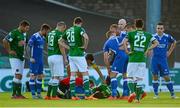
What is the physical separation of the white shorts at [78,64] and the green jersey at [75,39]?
5.5 inches

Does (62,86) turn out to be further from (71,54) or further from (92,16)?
(92,16)

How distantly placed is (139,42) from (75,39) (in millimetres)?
2371

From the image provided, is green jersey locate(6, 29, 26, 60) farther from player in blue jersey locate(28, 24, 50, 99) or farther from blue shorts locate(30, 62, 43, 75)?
blue shorts locate(30, 62, 43, 75)

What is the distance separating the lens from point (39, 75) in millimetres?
23344

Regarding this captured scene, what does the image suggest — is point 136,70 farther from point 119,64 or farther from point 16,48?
point 16,48

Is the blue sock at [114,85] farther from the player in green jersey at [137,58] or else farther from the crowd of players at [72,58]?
the player in green jersey at [137,58]

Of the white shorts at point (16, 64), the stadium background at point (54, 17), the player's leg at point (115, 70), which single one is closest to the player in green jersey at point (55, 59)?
the white shorts at point (16, 64)

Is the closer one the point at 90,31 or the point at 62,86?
the point at 62,86

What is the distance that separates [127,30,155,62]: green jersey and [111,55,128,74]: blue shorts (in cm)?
261

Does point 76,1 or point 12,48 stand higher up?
point 76,1

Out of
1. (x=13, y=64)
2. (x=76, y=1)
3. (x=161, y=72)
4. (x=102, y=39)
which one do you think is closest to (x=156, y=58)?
(x=161, y=72)

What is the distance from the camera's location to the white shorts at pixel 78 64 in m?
22.2

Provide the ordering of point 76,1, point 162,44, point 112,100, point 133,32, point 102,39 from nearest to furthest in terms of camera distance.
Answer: point 133,32
point 112,100
point 162,44
point 102,39
point 76,1

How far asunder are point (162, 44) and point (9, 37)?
4575mm
